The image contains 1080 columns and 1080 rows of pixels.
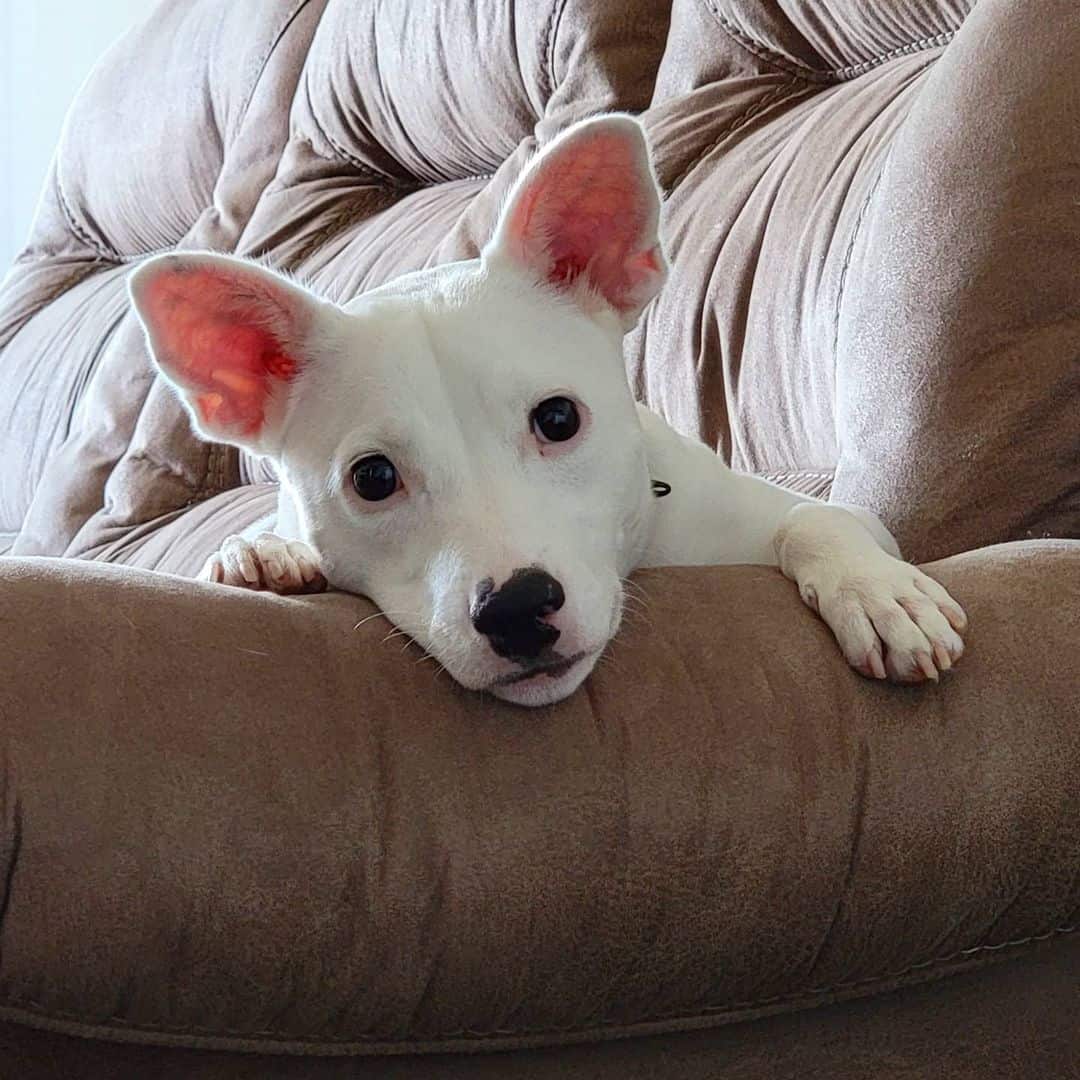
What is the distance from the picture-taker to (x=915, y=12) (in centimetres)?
171

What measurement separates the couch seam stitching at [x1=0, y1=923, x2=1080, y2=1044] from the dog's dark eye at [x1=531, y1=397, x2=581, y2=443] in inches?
17.8

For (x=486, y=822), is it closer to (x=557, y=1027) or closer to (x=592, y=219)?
(x=557, y=1027)

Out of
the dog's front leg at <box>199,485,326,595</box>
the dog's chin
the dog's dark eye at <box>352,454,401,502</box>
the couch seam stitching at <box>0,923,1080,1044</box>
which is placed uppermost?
the dog's dark eye at <box>352,454,401,502</box>

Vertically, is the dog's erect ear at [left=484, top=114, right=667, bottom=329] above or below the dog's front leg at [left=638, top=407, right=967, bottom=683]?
above

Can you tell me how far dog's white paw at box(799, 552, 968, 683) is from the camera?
0.90m

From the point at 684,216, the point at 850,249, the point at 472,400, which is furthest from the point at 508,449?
the point at 684,216

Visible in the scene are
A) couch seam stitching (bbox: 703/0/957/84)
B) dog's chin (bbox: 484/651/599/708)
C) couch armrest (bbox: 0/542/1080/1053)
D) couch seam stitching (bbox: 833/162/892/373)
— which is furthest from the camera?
couch seam stitching (bbox: 703/0/957/84)

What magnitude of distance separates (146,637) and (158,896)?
0.14 meters

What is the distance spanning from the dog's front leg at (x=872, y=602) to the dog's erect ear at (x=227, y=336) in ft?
1.50

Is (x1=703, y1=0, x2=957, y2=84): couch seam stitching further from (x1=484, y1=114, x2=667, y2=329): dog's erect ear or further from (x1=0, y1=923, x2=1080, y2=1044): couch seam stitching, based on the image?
(x1=0, y1=923, x2=1080, y2=1044): couch seam stitching

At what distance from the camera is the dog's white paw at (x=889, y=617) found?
35.6 inches

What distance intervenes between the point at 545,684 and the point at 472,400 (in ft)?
1.00

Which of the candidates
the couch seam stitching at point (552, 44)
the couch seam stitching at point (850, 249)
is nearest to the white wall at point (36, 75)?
the couch seam stitching at point (552, 44)

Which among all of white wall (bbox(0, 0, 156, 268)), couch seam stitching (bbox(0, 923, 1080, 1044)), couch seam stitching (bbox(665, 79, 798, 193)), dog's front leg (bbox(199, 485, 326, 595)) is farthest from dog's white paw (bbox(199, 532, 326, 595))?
white wall (bbox(0, 0, 156, 268))
